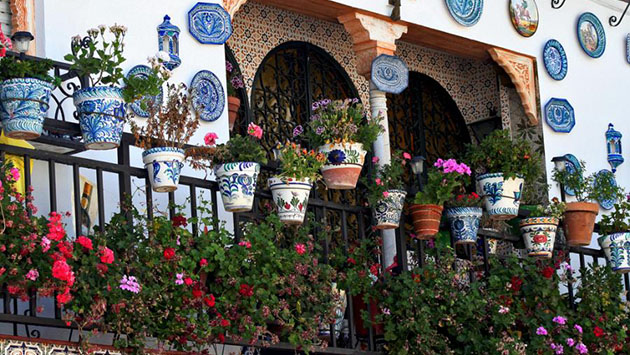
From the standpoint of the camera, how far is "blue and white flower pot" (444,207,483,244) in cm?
970

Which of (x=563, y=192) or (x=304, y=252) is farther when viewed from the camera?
(x=563, y=192)

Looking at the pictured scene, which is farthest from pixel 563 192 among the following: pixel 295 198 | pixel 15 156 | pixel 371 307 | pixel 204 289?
pixel 15 156

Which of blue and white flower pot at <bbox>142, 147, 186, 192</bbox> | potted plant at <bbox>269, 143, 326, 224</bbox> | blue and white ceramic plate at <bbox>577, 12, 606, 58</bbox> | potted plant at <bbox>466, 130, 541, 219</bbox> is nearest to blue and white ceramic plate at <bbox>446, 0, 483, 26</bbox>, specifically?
blue and white ceramic plate at <bbox>577, 12, 606, 58</bbox>

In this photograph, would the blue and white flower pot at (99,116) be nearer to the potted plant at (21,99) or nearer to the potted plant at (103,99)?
the potted plant at (103,99)

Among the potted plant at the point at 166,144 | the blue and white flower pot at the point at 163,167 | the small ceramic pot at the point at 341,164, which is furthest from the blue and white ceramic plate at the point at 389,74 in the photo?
the blue and white flower pot at the point at 163,167

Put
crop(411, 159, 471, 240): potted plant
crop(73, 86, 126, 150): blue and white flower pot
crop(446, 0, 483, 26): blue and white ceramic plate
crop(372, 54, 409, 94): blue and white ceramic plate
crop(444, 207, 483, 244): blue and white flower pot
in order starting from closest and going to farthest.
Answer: crop(73, 86, 126, 150): blue and white flower pot, crop(411, 159, 471, 240): potted plant, crop(444, 207, 483, 244): blue and white flower pot, crop(372, 54, 409, 94): blue and white ceramic plate, crop(446, 0, 483, 26): blue and white ceramic plate

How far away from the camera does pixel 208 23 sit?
370 inches

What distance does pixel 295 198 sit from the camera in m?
8.49

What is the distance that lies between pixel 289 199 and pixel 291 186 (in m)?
0.08

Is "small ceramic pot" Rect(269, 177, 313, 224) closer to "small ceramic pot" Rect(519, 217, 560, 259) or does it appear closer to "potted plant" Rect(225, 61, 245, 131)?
"potted plant" Rect(225, 61, 245, 131)

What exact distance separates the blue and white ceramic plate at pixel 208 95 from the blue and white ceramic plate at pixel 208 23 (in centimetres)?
25

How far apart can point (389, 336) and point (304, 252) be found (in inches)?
39.9

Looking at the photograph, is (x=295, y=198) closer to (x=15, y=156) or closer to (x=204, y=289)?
(x=204, y=289)

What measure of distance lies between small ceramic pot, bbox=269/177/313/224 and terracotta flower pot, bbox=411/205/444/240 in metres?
1.20
